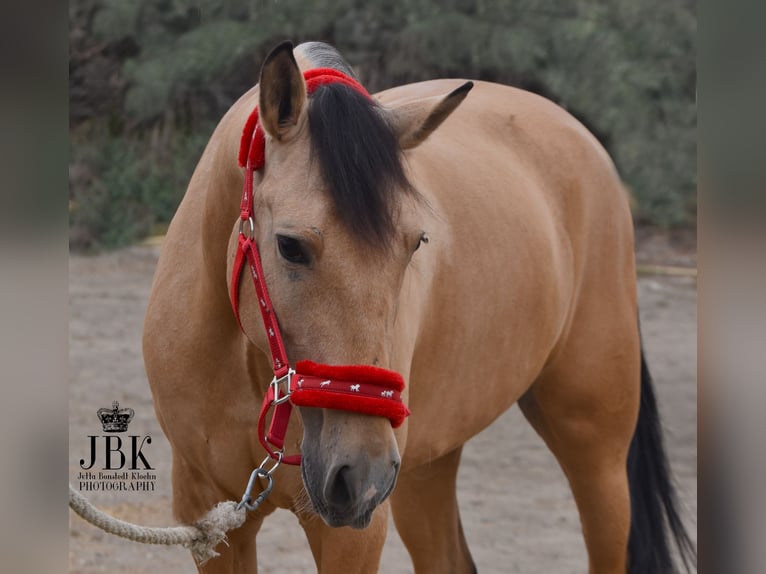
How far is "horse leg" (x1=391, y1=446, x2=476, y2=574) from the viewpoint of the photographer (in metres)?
2.71

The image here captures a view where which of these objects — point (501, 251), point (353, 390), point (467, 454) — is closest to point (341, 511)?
point (353, 390)

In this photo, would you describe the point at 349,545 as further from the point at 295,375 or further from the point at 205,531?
the point at 295,375

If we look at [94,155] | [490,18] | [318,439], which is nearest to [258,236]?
[318,439]

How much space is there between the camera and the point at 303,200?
57.7 inches

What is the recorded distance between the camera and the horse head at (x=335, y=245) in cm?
139

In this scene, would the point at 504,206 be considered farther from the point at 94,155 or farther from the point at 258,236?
the point at 94,155

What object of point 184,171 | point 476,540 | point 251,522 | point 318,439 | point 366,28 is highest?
point 366,28

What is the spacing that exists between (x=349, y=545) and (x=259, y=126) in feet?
2.69

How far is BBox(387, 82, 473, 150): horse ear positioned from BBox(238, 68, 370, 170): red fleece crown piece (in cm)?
7

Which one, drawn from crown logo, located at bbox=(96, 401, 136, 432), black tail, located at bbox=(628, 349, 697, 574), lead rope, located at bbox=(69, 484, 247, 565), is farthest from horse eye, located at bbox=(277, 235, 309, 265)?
black tail, located at bbox=(628, 349, 697, 574)

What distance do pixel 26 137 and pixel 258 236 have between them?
2.48 ft

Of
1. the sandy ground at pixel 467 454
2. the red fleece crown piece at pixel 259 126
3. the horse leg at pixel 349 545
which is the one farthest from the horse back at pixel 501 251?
the sandy ground at pixel 467 454

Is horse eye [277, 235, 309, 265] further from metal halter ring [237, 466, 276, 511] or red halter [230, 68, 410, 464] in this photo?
metal halter ring [237, 466, 276, 511]

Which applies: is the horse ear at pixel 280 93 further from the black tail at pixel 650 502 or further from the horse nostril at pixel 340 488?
the black tail at pixel 650 502
